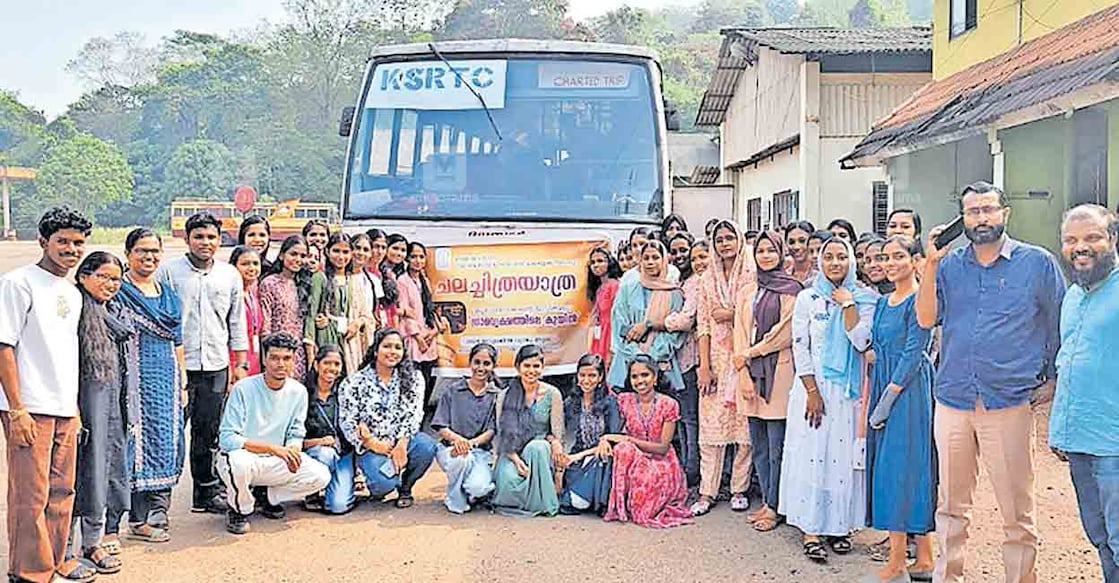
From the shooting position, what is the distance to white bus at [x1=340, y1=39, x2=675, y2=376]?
787 cm

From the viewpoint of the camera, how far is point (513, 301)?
7.18 metres

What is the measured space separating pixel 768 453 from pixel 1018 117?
5006 mm

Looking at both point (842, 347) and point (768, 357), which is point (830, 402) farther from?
point (768, 357)

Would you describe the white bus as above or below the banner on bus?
above

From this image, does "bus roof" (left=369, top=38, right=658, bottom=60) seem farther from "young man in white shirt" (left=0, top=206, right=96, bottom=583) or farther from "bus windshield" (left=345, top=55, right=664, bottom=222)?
"young man in white shirt" (left=0, top=206, right=96, bottom=583)

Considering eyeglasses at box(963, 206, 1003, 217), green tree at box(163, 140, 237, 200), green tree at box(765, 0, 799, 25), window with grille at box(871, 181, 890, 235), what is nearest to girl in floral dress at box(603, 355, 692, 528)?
eyeglasses at box(963, 206, 1003, 217)

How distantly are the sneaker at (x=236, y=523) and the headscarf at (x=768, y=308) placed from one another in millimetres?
2776

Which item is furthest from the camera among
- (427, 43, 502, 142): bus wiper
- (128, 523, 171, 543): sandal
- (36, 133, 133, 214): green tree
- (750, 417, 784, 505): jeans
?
(36, 133, 133, 214): green tree

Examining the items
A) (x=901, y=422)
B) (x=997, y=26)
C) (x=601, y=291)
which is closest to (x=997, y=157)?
(x=997, y=26)

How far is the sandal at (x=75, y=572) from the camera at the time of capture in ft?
15.9

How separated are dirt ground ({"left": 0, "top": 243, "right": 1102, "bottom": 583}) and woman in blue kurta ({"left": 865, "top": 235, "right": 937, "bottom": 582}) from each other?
1.20 feet

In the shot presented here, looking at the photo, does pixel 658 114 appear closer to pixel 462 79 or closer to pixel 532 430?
pixel 462 79

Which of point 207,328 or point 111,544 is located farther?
point 207,328

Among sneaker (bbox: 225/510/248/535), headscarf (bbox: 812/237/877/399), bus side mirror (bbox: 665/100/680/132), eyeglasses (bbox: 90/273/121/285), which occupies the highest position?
bus side mirror (bbox: 665/100/680/132)
